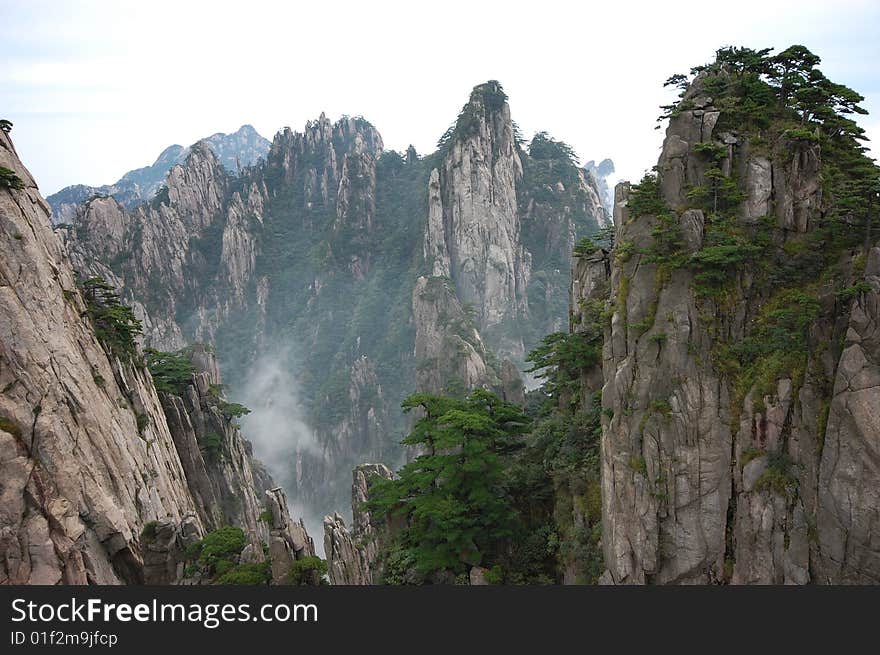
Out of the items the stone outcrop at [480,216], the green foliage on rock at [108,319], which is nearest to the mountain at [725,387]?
the green foliage on rock at [108,319]

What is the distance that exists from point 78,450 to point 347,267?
88.7m

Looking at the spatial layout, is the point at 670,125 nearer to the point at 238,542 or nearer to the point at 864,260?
the point at 864,260

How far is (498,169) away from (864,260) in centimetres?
7684

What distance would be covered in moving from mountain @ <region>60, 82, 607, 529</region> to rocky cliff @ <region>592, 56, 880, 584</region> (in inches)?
1812

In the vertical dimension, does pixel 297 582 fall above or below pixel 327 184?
below

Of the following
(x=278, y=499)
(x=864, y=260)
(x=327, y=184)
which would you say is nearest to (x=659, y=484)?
(x=864, y=260)

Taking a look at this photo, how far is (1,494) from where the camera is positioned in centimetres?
1953

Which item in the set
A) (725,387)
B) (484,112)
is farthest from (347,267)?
(725,387)

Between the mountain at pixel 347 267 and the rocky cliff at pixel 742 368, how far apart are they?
151 ft

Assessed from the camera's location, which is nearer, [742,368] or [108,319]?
[742,368]

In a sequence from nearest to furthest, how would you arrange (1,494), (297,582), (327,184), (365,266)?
1. (1,494)
2. (297,582)
3. (365,266)
4. (327,184)

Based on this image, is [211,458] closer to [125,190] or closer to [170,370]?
[170,370]

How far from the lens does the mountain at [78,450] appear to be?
20.3 m

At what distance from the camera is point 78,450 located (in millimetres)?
22141
